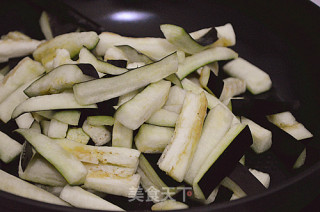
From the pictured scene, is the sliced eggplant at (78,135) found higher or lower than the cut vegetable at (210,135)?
lower

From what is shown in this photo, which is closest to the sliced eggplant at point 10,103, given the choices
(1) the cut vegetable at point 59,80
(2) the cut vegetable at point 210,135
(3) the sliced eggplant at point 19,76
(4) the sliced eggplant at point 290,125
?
(3) the sliced eggplant at point 19,76

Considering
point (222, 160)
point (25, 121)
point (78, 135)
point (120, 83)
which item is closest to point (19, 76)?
point (25, 121)

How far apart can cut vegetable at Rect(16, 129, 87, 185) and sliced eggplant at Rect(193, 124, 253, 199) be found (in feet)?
1.38

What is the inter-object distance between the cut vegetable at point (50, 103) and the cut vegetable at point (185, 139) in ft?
1.14

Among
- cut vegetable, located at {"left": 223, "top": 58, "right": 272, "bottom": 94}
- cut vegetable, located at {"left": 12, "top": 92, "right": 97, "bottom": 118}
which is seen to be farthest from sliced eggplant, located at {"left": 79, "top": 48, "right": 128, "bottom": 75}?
cut vegetable, located at {"left": 223, "top": 58, "right": 272, "bottom": 94}

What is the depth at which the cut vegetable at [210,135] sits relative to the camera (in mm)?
1481

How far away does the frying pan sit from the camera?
1962mm

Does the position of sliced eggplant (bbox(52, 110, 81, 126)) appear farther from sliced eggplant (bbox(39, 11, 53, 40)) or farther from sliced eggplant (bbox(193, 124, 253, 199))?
sliced eggplant (bbox(39, 11, 53, 40))

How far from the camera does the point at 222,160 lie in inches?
57.0

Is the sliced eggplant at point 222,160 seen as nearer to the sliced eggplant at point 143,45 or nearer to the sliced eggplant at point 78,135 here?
the sliced eggplant at point 78,135

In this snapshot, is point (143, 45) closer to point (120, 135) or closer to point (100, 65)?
point (100, 65)

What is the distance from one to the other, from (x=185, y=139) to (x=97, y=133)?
362 mm

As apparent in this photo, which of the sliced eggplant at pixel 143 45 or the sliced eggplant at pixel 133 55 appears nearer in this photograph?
the sliced eggplant at pixel 133 55

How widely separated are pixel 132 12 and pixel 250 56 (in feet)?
2.70
